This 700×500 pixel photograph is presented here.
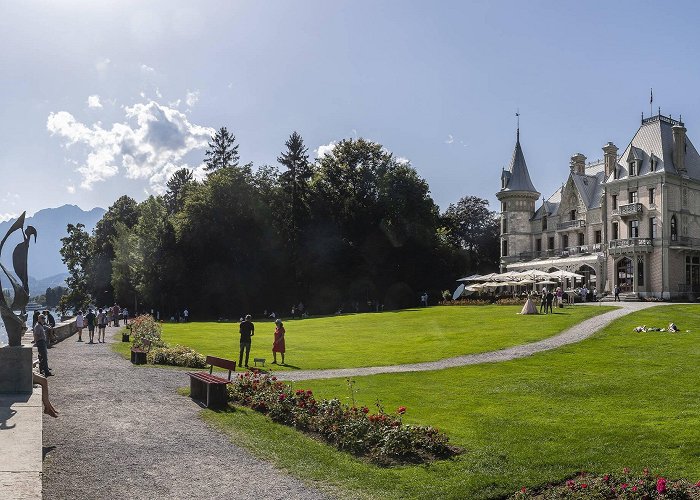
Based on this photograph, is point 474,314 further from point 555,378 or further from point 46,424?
point 46,424

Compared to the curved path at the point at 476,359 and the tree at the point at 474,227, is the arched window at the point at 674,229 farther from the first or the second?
the tree at the point at 474,227

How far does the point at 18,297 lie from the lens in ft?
53.0

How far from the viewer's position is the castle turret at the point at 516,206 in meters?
80.2

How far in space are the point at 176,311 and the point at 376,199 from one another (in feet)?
89.6

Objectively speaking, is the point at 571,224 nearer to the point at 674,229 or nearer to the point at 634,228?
the point at 634,228

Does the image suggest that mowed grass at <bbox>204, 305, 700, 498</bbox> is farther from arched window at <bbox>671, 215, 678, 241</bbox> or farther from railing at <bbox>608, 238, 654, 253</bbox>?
arched window at <bbox>671, 215, 678, 241</bbox>

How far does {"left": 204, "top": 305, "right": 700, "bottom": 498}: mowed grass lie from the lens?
11383mm

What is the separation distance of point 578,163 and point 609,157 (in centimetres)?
927

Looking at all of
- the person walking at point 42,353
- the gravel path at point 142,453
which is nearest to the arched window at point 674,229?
the gravel path at point 142,453

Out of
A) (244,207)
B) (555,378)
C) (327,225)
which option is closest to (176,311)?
(244,207)

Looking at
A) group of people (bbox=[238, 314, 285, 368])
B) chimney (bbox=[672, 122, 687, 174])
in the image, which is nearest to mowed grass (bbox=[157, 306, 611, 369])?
group of people (bbox=[238, 314, 285, 368])

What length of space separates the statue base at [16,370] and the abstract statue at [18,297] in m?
0.90

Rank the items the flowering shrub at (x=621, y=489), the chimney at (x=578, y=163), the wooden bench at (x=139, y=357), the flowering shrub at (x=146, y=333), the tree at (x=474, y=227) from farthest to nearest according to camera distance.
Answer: the tree at (x=474, y=227)
the chimney at (x=578, y=163)
the flowering shrub at (x=146, y=333)
the wooden bench at (x=139, y=357)
the flowering shrub at (x=621, y=489)

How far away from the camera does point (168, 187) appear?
103812 mm
